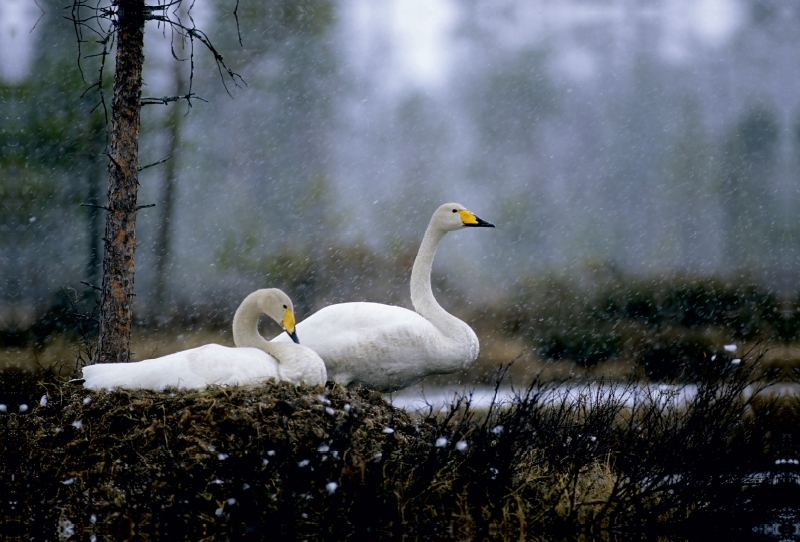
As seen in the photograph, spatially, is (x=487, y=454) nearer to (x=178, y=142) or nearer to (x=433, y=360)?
(x=433, y=360)

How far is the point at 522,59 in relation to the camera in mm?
24922

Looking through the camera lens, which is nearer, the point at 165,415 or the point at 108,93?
the point at 165,415

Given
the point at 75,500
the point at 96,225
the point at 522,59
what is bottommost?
the point at 75,500

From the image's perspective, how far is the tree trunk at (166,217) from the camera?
17.6 m

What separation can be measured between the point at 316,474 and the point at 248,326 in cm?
248

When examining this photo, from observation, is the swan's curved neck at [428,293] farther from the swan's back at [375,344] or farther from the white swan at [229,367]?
the white swan at [229,367]

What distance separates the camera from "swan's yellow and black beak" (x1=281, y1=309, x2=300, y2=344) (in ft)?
21.6

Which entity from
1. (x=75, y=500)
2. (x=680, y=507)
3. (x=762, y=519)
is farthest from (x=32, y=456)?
(x=762, y=519)

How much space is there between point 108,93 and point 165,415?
14012 mm

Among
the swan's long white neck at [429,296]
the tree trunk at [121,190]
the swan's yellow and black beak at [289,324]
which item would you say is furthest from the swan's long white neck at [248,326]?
the swan's long white neck at [429,296]

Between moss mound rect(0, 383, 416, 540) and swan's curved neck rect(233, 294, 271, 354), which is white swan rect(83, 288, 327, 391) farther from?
moss mound rect(0, 383, 416, 540)

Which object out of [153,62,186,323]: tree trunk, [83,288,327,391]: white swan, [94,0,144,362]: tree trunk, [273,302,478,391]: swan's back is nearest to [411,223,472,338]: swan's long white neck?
[273,302,478,391]: swan's back

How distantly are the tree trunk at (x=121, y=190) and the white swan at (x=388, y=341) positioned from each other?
5.57 feet

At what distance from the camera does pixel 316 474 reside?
4754mm
